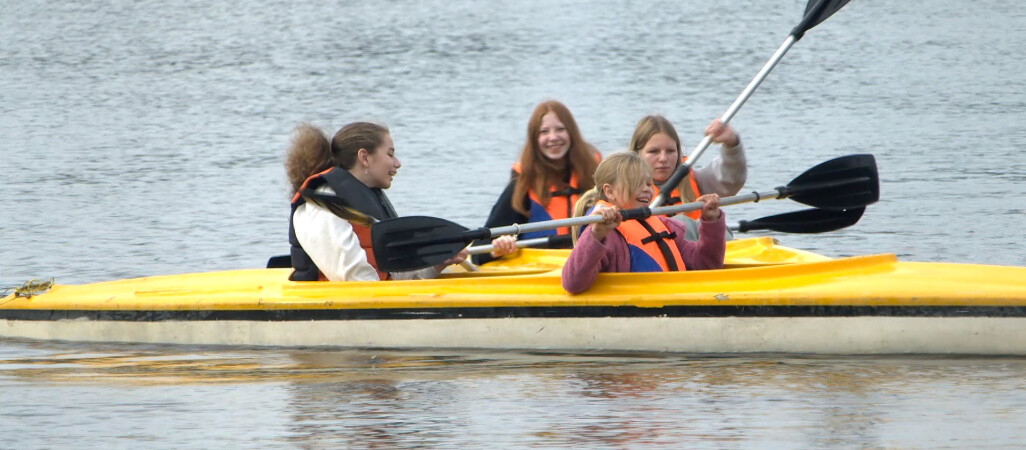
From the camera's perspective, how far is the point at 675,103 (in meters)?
21.5

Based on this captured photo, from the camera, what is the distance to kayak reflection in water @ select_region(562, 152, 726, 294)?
20.3 ft

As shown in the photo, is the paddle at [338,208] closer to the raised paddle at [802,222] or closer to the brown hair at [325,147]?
the brown hair at [325,147]

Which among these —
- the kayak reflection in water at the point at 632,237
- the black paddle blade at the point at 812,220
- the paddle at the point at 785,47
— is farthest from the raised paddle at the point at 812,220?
the kayak reflection in water at the point at 632,237

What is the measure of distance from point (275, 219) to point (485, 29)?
1831cm

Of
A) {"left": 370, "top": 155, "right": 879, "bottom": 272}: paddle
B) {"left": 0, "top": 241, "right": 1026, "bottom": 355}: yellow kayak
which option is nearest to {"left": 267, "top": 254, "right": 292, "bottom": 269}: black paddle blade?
{"left": 0, "top": 241, "right": 1026, "bottom": 355}: yellow kayak

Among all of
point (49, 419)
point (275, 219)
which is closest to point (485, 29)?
point (275, 219)

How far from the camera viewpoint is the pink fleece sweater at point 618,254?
622 cm

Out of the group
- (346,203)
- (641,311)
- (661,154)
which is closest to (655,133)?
(661,154)

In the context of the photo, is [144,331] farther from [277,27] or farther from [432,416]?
[277,27]

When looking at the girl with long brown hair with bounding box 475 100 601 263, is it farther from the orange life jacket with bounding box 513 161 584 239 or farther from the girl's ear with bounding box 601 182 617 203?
the girl's ear with bounding box 601 182 617 203

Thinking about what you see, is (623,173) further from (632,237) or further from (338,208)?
(338,208)

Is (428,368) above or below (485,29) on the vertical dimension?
below

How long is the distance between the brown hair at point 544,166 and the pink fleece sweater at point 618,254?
3.11 ft

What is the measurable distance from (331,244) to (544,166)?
1246 mm
